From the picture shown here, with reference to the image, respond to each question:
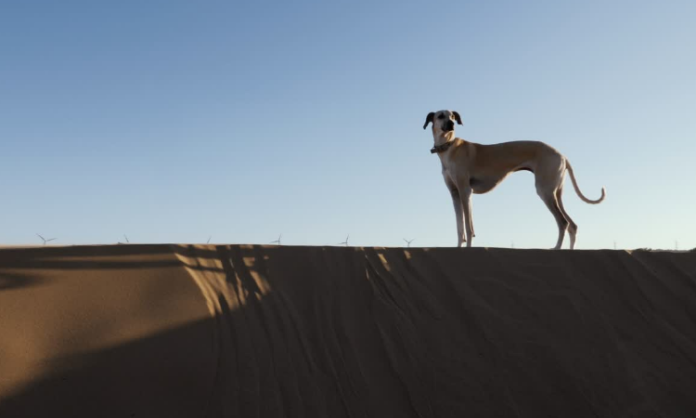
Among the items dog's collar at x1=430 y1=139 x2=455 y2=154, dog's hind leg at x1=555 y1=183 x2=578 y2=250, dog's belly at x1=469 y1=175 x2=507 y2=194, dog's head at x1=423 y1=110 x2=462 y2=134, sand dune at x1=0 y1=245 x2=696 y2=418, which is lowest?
sand dune at x1=0 y1=245 x2=696 y2=418

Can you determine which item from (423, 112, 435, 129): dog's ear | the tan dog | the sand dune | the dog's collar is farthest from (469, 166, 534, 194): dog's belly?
the sand dune

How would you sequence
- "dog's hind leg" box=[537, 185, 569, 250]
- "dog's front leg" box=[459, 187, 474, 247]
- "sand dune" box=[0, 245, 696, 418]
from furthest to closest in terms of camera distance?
"dog's hind leg" box=[537, 185, 569, 250], "dog's front leg" box=[459, 187, 474, 247], "sand dune" box=[0, 245, 696, 418]

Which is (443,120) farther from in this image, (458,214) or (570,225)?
(570,225)

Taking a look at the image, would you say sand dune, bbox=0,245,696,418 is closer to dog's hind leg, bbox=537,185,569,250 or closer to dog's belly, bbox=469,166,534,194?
dog's hind leg, bbox=537,185,569,250

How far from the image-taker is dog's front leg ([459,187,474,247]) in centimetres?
647

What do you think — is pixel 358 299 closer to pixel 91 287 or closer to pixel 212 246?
pixel 212 246

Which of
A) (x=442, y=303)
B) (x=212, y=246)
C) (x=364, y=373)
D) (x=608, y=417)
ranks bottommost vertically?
(x=608, y=417)

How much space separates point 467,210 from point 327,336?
3411mm

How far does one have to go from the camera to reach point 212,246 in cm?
416

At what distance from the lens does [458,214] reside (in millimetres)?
6723

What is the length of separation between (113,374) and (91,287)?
702 millimetres

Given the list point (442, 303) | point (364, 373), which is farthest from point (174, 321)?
point (442, 303)

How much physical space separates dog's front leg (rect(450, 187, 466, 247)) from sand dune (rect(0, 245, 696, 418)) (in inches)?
75.4

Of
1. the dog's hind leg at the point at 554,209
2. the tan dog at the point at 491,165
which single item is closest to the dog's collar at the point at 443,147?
the tan dog at the point at 491,165
